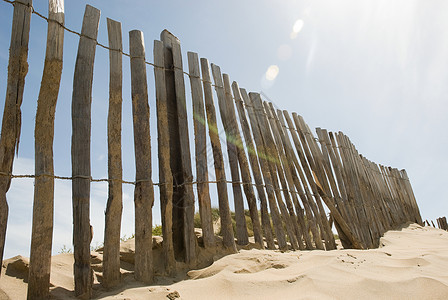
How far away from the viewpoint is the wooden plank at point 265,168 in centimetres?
352

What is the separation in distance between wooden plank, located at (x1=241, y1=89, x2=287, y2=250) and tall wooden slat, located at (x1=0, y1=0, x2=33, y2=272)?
8.28 feet

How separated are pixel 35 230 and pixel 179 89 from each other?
1.84 meters

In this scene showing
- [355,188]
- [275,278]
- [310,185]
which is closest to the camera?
[275,278]

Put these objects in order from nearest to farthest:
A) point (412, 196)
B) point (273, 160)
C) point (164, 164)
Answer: point (164, 164)
point (273, 160)
point (412, 196)

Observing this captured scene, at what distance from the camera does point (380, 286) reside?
182 cm

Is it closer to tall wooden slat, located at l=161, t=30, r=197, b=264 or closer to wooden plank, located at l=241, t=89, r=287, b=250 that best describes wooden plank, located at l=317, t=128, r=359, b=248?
wooden plank, located at l=241, t=89, r=287, b=250

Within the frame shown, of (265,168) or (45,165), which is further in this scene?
(265,168)

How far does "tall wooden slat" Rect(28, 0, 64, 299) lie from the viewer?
1.99 metres

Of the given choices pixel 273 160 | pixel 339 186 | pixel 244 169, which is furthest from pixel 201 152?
pixel 339 186

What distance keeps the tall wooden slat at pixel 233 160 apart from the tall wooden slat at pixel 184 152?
1.83ft

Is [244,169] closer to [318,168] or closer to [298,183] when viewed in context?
[298,183]

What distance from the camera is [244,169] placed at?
3527 mm

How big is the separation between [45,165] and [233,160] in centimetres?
188

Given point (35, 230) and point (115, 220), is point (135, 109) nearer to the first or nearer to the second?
point (115, 220)
